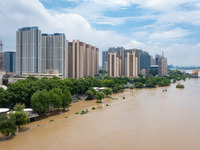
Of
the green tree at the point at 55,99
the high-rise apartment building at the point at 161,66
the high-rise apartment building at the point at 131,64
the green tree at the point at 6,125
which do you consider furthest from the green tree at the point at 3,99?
the high-rise apartment building at the point at 161,66

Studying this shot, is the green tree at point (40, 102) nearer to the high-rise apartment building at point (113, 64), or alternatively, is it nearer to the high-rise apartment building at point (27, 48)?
the high-rise apartment building at point (27, 48)

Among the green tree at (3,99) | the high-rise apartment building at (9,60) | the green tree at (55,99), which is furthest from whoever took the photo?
the high-rise apartment building at (9,60)

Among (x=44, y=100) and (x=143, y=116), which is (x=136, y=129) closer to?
(x=143, y=116)

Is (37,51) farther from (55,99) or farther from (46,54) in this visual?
(55,99)

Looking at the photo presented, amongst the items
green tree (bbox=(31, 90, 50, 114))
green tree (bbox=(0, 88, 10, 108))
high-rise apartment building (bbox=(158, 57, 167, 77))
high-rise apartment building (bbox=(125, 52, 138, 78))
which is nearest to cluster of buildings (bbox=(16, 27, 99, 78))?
high-rise apartment building (bbox=(125, 52, 138, 78))

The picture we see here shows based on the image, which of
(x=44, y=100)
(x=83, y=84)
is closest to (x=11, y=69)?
(x=83, y=84)

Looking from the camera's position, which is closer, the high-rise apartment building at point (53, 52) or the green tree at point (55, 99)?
the green tree at point (55, 99)

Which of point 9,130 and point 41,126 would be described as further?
point 41,126

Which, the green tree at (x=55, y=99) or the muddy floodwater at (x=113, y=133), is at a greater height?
the green tree at (x=55, y=99)
